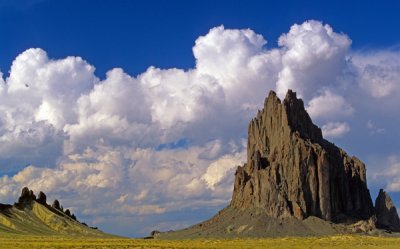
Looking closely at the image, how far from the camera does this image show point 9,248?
15050 cm

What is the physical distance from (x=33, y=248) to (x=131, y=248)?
25559mm

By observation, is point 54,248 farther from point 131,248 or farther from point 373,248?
point 373,248

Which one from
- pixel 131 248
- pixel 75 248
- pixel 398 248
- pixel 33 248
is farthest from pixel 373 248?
pixel 33 248

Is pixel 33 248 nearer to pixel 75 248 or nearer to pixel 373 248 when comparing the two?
pixel 75 248

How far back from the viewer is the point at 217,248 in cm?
15875

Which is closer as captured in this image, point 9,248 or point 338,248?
point 9,248

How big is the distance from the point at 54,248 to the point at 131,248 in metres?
20.2

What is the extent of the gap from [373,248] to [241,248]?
38.4 m

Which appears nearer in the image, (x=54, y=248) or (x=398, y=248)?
(x=54, y=248)

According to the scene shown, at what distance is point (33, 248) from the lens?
496 ft

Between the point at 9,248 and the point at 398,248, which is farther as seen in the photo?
the point at 398,248

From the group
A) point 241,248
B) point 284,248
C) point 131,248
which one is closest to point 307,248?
point 284,248

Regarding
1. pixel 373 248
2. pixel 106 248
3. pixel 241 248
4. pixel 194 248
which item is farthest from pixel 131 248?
pixel 373 248

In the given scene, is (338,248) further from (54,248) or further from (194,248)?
(54,248)
